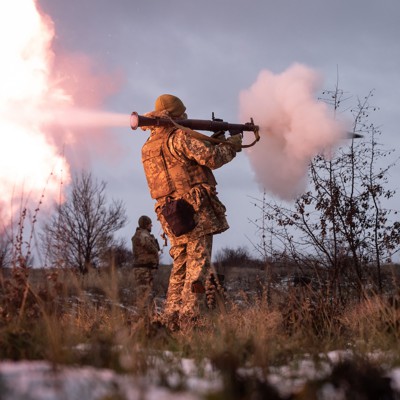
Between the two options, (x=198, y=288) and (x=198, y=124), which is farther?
(x=198, y=124)

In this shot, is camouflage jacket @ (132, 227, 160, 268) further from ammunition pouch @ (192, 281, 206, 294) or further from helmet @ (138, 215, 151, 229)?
ammunition pouch @ (192, 281, 206, 294)

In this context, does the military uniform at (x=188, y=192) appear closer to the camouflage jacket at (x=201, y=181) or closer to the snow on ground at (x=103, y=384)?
the camouflage jacket at (x=201, y=181)

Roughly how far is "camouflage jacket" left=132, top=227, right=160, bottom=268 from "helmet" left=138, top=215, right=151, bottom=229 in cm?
33

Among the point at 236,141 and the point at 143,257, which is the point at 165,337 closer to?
the point at 236,141

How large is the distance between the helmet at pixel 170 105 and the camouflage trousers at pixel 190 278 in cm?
155

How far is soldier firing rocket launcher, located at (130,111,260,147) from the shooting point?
6.42 metres

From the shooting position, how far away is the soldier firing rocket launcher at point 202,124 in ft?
21.1

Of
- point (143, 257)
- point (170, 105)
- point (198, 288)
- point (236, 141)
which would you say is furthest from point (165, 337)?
point (143, 257)

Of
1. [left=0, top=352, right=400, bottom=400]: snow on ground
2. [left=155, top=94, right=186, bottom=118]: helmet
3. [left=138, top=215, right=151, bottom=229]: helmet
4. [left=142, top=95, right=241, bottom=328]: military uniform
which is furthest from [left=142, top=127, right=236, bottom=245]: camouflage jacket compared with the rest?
[left=138, top=215, right=151, bottom=229]: helmet

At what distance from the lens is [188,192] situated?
21.2ft

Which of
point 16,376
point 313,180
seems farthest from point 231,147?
point 16,376

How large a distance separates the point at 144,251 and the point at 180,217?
600cm

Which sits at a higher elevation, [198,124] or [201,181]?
[198,124]

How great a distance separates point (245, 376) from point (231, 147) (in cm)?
411
